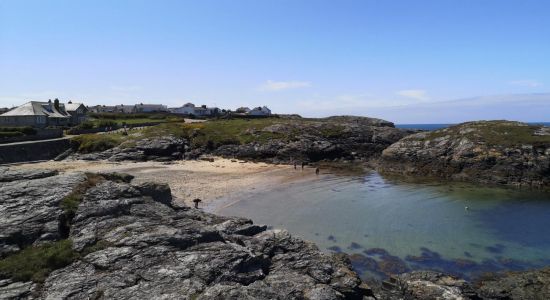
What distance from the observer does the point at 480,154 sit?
63.1 metres

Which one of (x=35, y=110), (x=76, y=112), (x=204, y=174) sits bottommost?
(x=204, y=174)

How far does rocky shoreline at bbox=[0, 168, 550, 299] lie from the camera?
14086 millimetres

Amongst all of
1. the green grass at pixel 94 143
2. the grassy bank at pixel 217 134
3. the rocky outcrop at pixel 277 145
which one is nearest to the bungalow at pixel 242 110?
the grassy bank at pixel 217 134

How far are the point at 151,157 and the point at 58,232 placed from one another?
56.4 m

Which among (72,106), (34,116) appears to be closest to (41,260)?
(34,116)

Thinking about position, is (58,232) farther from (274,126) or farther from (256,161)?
(274,126)

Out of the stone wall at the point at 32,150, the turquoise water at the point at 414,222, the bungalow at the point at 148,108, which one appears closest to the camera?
the turquoise water at the point at 414,222

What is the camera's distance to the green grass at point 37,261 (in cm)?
1426

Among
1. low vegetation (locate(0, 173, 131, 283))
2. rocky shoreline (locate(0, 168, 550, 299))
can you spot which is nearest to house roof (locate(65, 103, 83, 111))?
rocky shoreline (locate(0, 168, 550, 299))

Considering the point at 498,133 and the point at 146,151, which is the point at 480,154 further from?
the point at 146,151

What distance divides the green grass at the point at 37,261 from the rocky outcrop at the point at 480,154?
61222mm

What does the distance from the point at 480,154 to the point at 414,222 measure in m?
34.6

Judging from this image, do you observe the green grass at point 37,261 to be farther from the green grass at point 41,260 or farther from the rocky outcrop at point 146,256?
the rocky outcrop at point 146,256

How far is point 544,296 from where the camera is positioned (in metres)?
20.5
